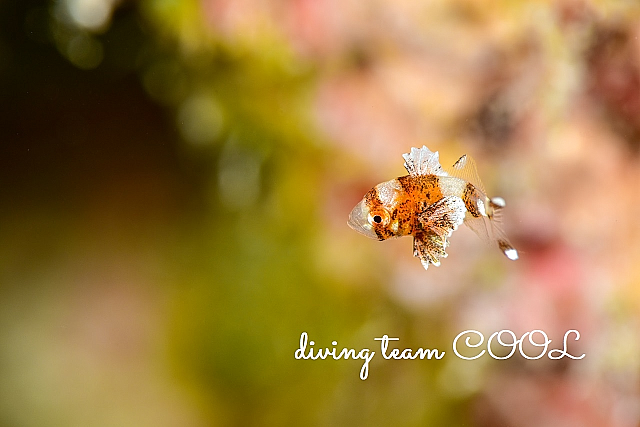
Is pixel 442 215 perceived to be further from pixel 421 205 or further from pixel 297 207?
pixel 297 207

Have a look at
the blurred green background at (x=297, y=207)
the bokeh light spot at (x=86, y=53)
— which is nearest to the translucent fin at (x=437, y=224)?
the blurred green background at (x=297, y=207)

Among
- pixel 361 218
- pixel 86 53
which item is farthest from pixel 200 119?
pixel 361 218

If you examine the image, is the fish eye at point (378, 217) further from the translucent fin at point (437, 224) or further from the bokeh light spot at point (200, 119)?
the bokeh light spot at point (200, 119)

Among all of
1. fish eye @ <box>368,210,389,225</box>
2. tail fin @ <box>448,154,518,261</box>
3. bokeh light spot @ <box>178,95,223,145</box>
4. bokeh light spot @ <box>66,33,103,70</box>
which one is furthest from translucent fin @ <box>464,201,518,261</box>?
bokeh light spot @ <box>66,33,103,70</box>

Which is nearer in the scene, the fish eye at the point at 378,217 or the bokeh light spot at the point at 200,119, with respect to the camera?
the fish eye at the point at 378,217

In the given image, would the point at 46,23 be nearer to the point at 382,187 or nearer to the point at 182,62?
the point at 182,62

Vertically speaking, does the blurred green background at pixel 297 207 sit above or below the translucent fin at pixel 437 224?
above

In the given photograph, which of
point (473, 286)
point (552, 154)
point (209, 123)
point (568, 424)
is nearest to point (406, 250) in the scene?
Answer: point (473, 286)
